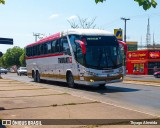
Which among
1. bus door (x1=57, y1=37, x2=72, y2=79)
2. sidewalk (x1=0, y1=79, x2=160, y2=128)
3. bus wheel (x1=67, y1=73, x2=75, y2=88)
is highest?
bus door (x1=57, y1=37, x2=72, y2=79)

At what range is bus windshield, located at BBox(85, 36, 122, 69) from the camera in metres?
19.0

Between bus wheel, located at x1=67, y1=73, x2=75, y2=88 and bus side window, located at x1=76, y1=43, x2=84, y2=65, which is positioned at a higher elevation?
bus side window, located at x1=76, y1=43, x2=84, y2=65

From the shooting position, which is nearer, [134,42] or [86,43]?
[86,43]

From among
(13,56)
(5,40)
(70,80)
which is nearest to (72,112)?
(5,40)

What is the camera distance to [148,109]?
11.7 m

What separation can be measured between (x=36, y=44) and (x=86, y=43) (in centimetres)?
1056

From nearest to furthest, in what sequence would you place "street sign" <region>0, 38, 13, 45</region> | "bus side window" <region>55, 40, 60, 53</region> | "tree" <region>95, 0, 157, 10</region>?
"tree" <region>95, 0, 157, 10</region>
"street sign" <region>0, 38, 13, 45</region>
"bus side window" <region>55, 40, 60, 53</region>

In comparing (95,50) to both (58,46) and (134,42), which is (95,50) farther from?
(134,42)

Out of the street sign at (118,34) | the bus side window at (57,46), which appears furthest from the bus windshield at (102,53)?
the street sign at (118,34)

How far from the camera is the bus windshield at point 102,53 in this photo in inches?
747

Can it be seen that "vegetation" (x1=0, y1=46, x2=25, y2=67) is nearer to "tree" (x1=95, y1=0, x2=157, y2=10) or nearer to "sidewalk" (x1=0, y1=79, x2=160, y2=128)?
"sidewalk" (x1=0, y1=79, x2=160, y2=128)

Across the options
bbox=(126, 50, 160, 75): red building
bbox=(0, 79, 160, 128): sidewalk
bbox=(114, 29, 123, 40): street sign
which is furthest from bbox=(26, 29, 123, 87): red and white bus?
bbox=(114, 29, 123, 40): street sign

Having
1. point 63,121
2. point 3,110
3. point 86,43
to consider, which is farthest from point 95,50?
point 63,121

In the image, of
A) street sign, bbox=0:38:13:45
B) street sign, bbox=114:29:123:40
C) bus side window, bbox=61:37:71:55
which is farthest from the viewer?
street sign, bbox=114:29:123:40
